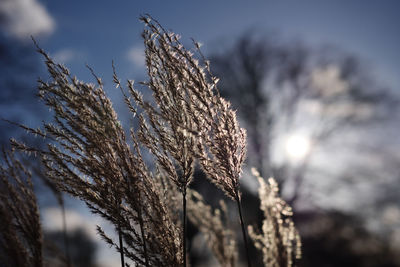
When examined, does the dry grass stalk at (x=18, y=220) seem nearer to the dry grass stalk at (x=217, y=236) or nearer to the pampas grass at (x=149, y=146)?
the pampas grass at (x=149, y=146)

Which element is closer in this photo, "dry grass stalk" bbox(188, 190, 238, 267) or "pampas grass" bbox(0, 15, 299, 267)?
"pampas grass" bbox(0, 15, 299, 267)

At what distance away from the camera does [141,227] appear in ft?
6.31

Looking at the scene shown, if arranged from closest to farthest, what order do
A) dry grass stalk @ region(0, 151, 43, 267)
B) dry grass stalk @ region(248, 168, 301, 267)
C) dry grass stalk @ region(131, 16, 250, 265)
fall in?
1. dry grass stalk @ region(131, 16, 250, 265)
2. dry grass stalk @ region(248, 168, 301, 267)
3. dry grass stalk @ region(0, 151, 43, 267)

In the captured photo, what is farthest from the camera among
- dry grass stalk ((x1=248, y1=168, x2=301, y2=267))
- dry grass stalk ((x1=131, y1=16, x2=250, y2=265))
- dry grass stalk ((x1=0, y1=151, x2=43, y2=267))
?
dry grass stalk ((x1=0, y1=151, x2=43, y2=267))

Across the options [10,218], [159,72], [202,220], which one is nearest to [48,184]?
[10,218]

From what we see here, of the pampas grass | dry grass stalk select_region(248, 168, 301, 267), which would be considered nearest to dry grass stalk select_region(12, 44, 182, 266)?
the pampas grass

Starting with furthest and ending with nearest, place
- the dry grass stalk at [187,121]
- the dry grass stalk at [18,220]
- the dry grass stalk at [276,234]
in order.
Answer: the dry grass stalk at [18,220] → the dry grass stalk at [276,234] → the dry grass stalk at [187,121]

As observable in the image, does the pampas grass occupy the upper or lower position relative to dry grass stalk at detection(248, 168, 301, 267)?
upper

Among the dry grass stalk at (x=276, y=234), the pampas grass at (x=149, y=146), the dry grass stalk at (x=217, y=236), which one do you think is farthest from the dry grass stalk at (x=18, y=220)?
the dry grass stalk at (x=276, y=234)

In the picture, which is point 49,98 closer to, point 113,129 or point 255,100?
point 113,129

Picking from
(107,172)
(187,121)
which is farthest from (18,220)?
(187,121)

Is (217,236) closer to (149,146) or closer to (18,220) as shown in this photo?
(149,146)

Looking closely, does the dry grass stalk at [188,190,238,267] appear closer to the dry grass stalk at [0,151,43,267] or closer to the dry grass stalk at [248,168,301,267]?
the dry grass stalk at [248,168,301,267]

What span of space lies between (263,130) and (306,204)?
2496 mm
